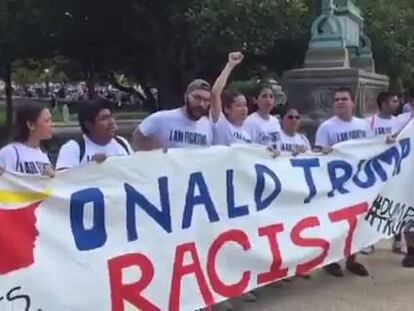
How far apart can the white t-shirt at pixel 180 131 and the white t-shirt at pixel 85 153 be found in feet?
1.99

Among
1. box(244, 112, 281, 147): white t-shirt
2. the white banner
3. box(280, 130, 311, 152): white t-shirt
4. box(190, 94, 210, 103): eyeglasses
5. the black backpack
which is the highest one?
box(190, 94, 210, 103): eyeglasses

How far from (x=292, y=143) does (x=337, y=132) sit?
16.5 inches

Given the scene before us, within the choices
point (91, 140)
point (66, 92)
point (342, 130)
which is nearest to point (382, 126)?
point (342, 130)

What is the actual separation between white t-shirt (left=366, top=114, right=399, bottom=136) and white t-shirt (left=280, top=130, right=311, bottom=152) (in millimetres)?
805

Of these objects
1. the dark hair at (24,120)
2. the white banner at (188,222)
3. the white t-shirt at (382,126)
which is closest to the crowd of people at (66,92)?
the white t-shirt at (382,126)

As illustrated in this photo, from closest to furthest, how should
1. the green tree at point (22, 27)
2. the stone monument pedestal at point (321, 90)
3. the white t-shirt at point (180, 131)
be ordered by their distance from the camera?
the white t-shirt at point (180, 131) < the stone monument pedestal at point (321, 90) < the green tree at point (22, 27)

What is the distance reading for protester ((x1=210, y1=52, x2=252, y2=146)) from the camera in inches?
259

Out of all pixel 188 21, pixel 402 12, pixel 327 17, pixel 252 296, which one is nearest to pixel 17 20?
pixel 188 21

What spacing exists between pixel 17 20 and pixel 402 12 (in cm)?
1344

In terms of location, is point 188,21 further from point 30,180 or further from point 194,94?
point 30,180

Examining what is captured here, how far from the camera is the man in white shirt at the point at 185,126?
6.17 meters

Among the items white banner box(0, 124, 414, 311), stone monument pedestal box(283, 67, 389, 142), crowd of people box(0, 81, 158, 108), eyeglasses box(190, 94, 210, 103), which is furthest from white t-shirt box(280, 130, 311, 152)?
crowd of people box(0, 81, 158, 108)

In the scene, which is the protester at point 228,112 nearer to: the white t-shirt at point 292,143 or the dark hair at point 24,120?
the white t-shirt at point 292,143

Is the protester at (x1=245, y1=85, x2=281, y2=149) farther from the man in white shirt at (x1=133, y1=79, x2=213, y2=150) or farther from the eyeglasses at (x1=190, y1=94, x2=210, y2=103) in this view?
the eyeglasses at (x1=190, y1=94, x2=210, y2=103)
